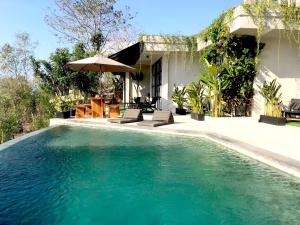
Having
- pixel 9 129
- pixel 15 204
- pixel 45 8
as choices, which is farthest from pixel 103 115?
pixel 45 8

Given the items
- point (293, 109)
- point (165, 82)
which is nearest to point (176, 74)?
point (165, 82)

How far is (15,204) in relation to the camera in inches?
170

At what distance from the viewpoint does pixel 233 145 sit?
8148mm

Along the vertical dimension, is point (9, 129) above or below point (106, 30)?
below

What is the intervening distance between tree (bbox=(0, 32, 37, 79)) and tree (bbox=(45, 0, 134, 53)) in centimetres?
1100

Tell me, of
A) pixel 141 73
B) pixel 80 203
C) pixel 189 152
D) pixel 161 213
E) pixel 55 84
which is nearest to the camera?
pixel 161 213

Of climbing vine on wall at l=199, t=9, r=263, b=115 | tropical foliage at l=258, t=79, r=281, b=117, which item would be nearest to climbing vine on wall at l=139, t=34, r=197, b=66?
climbing vine on wall at l=199, t=9, r=263, b=115

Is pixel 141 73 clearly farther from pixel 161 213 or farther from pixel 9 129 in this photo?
pixel 161 213

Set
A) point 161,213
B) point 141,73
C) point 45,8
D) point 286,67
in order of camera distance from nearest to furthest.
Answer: point 161,213
point 286,67
point 141,73
point 45,8

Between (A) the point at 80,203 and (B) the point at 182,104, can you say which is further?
(B) the point at 182,104

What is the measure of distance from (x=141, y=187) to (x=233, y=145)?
12.6 feet

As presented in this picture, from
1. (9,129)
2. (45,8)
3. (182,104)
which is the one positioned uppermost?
(45,8)

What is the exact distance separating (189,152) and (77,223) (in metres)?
4.55

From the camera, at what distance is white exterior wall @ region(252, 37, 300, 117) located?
15.4 meters
